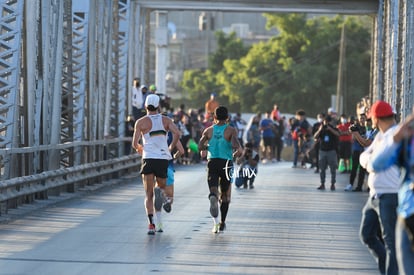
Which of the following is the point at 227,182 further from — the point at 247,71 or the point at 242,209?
the point at 247,71

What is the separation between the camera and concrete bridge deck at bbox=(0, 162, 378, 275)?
12.1 meters

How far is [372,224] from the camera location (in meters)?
10.1

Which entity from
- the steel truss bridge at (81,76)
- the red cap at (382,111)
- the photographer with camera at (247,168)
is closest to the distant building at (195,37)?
the steel truss bridge at (81,76)

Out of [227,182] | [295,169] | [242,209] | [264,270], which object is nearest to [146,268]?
[264,270]

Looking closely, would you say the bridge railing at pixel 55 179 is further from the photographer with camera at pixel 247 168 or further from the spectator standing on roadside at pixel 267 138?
the spectator standing on roadside at pixel 267 138

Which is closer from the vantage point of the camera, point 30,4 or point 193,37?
point 30,4

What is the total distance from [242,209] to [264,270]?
795 cm

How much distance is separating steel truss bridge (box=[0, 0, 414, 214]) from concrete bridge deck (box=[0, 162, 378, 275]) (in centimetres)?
96

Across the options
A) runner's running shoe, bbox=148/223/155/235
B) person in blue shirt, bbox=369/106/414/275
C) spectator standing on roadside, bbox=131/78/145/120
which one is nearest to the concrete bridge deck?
runner's running shoe, bbox=148/223/155/235

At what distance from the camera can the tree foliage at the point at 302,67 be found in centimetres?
8100

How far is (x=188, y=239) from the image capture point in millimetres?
14688

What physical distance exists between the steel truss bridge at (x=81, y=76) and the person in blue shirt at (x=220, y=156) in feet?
10.4

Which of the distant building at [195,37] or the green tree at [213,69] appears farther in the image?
the distant building at [195,37]

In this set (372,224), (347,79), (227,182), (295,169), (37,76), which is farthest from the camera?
(347,79)
